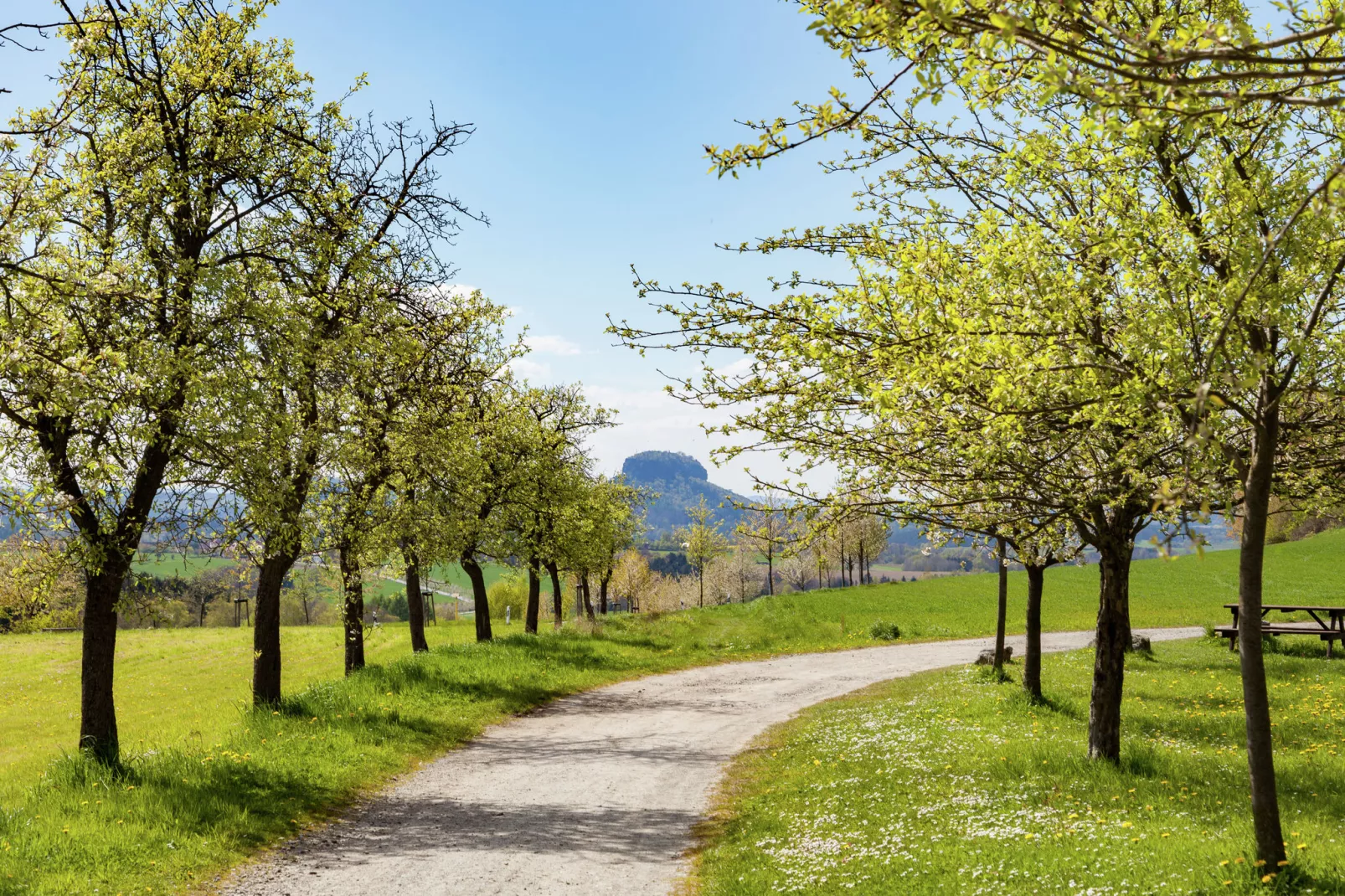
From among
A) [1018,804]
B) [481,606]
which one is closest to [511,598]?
[481,606]

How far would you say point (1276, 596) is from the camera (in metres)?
45.4

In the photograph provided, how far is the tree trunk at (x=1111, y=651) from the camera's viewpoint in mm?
11367

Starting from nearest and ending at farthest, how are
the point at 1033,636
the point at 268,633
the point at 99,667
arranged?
the point at 99,667 < the point at 268,633 < the point at 1033,636

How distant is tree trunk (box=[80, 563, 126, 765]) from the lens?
1198 cm

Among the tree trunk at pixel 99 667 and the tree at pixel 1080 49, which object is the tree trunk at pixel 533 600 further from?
the tree at pixel 1080 49

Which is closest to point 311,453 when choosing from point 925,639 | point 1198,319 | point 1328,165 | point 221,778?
point 221,778

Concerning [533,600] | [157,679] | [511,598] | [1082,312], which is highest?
[1082,312]

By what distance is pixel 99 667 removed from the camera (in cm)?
1220

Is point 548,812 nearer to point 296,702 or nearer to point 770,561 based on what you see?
point 296,702

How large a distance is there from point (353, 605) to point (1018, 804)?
1682 cm

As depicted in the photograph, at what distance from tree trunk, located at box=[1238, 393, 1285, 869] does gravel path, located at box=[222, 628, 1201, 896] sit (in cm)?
551

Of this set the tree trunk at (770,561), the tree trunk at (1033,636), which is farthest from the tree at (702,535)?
the tree trunk at (1033,636)

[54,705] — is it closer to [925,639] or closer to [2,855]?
[2,855]

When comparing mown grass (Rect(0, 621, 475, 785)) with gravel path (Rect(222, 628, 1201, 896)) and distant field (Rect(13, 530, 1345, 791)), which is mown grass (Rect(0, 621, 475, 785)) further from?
gravel path (Rect(222, 628, 1201, 896))
